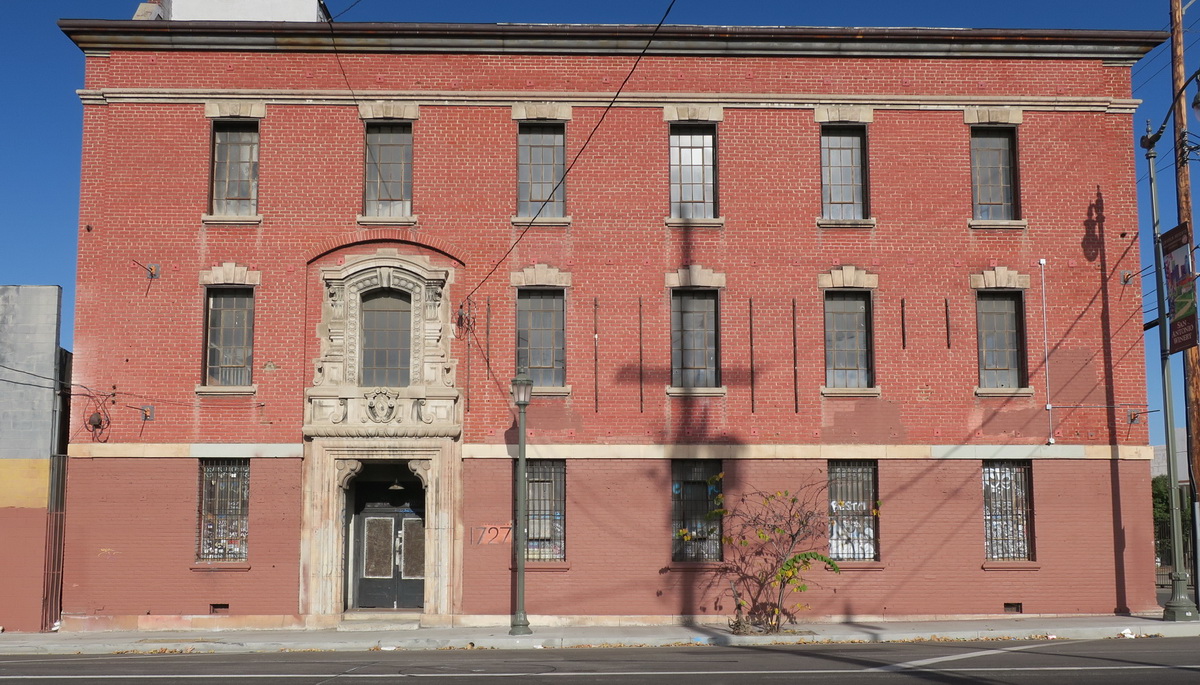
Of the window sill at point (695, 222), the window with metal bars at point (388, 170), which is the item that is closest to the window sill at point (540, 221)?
the window sill at point (695, 222)

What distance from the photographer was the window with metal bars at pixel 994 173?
21.6m

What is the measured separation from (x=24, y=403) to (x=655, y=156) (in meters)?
12.7

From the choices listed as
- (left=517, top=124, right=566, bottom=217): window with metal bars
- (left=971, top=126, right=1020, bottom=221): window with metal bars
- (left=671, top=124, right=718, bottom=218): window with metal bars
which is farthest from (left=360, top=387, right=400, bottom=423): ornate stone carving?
(left=971, top=126, right=1020, bottom=221): window with metal bars

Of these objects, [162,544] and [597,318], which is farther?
[597,318]

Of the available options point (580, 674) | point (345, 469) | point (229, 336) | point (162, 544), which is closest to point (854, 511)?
point (580, 674)

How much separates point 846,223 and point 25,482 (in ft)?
52.6

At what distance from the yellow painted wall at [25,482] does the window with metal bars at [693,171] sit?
12690mm

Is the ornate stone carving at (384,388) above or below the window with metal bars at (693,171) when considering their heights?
below

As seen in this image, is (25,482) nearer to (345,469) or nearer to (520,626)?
(345,469)

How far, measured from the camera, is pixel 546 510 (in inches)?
811

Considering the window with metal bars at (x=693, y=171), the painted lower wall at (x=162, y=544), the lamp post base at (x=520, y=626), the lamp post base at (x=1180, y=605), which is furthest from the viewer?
the window with metal bars at (x=693, y=171)

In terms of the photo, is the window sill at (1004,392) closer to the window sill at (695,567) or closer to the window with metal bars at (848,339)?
the window with metal bars at (848,339)

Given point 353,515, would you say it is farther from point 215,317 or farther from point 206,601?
point 215,317

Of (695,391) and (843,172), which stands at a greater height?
(843,172)
